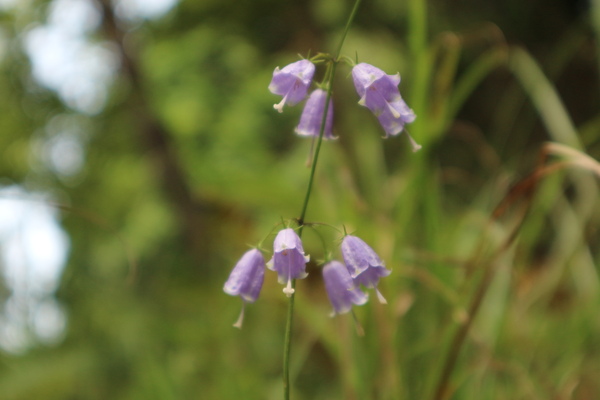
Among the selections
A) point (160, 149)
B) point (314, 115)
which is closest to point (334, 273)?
point (314, 115)

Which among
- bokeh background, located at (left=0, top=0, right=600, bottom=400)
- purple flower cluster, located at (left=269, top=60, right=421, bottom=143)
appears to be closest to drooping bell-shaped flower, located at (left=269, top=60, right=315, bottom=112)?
purple flower cluster, located at (left=269, top=60, right=421, bottom=143)

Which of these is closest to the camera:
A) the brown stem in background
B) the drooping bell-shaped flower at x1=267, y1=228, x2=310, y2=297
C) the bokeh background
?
the drooping bell-shaped flower at x1=267, y1=228, x2=310, y2=297

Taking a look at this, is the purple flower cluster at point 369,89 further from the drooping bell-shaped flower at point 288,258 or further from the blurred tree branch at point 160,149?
the blurred tree branch at point 160,149

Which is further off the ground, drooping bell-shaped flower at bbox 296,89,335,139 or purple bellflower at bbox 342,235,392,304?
drooping bell-shaped flower at bbox 296,89,335,139

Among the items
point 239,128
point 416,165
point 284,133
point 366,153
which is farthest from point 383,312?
point 284,133

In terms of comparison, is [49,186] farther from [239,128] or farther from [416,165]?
[416,165]

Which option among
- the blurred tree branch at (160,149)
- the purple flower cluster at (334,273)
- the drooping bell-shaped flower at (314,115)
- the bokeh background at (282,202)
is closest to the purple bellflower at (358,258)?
the purple flower cluster at (334,273)

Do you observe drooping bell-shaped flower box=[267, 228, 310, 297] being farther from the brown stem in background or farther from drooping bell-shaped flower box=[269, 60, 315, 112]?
the brown stem in background
